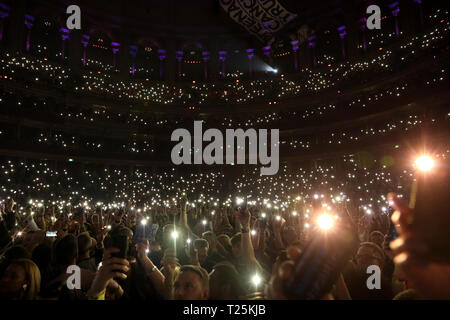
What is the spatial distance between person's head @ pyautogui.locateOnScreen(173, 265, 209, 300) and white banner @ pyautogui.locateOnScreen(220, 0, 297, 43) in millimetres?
28061

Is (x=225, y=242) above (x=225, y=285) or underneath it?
above

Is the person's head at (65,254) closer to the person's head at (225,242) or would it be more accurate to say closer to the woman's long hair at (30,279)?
the woman's long hair at (30,279)

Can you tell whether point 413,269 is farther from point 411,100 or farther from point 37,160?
point 37,160

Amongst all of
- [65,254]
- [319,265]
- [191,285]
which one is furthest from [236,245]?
[319,265]

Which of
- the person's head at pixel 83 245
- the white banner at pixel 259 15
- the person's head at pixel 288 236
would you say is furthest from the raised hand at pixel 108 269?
the white banner at pixel 259 15

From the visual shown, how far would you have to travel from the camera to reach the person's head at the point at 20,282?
3279 mm

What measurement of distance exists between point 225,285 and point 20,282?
7.02ft

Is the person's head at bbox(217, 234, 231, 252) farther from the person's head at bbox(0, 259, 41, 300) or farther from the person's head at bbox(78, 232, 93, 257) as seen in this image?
the person's head at bbox(0, 259, 41, 300)

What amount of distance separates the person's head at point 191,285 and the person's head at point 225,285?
0.61 ft

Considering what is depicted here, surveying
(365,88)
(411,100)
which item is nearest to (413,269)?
(411,100)

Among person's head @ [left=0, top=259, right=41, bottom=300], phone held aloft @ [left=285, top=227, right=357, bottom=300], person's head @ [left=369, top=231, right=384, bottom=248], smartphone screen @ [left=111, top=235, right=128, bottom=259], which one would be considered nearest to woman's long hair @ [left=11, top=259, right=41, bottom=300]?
person's head @ [left=0, top=259, right=41, bottom=300]

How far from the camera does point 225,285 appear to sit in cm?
353

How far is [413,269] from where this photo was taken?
1.74m

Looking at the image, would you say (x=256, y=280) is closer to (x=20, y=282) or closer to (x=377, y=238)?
(x=20, y=282)
